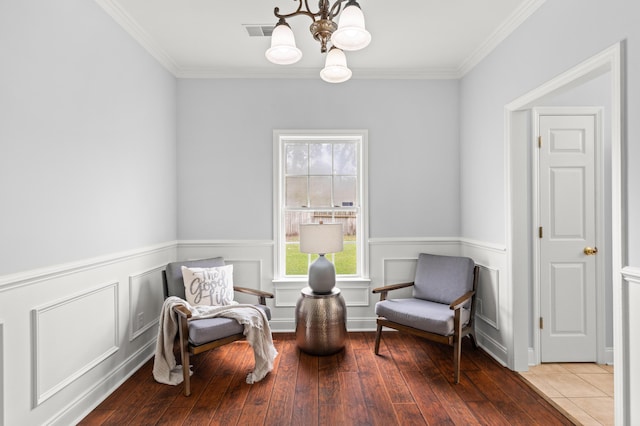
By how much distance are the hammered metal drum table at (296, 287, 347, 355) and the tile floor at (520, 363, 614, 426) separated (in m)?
1.52

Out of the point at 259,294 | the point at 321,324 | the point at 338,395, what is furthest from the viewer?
the point at 259,294

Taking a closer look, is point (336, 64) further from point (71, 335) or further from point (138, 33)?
point (71, 335)

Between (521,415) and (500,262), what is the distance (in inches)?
47.6

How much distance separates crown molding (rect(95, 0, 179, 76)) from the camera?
259cm

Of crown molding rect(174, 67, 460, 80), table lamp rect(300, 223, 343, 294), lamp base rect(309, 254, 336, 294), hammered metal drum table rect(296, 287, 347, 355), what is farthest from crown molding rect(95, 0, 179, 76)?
hammered metal drum table rect(296, 287, 347, 355)

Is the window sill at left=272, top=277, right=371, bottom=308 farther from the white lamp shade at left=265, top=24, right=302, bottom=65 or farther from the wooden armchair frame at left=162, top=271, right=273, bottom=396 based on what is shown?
the white lamp shade at left=265, top=24, right=302, bottom=65

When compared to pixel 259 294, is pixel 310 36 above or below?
above

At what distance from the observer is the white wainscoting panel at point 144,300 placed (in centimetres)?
293

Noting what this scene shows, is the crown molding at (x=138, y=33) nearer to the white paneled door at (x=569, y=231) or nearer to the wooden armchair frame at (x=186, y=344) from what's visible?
the wooden armchair frame at (x=186, y=344)

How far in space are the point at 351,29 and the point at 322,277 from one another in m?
2.12

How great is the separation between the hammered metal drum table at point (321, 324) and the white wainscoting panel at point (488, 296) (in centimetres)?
133

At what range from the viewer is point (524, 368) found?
2.95m

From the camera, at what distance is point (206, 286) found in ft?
10.5

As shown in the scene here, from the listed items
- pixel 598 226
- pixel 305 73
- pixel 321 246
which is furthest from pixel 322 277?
pixel 598 226
